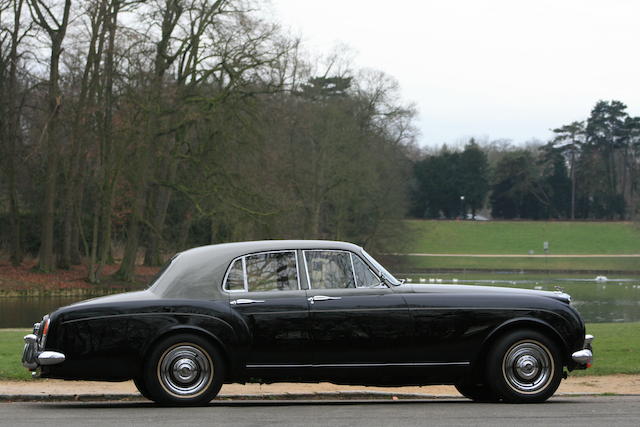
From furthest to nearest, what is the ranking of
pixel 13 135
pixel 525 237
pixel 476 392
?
pixel 525 237 < pixel 13 135 < pixel 476 392

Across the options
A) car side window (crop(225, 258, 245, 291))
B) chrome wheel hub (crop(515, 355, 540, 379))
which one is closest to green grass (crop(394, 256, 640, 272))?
chrome wheel hub (crop(515, 355, 540, 379))

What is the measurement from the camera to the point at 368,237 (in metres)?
62.5

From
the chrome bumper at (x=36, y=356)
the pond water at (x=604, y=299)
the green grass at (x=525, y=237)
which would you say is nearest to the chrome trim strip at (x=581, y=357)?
the chrome bumper at (x=36, y=356)

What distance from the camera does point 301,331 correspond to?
997cm

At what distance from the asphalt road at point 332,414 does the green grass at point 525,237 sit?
78719 mm

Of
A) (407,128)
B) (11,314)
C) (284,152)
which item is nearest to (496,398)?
(11,314)

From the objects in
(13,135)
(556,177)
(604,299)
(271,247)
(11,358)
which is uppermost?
(556,177)

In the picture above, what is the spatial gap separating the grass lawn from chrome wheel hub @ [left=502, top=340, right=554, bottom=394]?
456cm

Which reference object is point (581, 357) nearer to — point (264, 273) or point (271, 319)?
point (271, 319)

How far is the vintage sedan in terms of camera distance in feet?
32.0

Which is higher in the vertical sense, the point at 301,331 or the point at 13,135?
the point at 13,135

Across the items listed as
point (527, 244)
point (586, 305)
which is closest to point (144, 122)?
point (586, 305)

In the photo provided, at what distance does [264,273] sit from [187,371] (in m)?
1.20

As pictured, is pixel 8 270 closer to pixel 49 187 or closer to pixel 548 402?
pixel 49 187
